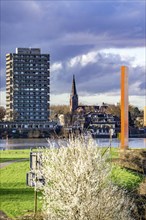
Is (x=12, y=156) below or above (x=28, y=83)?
below

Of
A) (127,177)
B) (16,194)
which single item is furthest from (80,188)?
(127,177)

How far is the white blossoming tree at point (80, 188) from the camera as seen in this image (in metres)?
16.6

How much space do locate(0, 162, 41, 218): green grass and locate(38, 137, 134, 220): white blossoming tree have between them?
4350 mm

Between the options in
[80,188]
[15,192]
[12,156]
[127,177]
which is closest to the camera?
[80,188]

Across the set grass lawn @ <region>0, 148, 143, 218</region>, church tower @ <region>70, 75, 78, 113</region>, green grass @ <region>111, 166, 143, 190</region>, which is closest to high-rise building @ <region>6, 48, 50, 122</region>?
church tower @ <region>70, 75, 78, 113</region>

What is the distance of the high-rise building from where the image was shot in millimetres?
161000

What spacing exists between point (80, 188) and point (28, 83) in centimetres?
15073

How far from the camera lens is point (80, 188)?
1673cm

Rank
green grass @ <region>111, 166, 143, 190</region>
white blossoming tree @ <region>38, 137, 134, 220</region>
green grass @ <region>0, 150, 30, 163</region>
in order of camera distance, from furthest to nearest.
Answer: green grass @ <region>0, 150, 30, 163</region> → green grass @ <region>111, 166, 143, 190</region> → white blossoming tree @ <region>38, 137, 134, 220</region>

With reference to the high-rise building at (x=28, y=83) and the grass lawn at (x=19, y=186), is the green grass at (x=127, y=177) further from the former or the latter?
the high-rise building at (x=28, y=83)

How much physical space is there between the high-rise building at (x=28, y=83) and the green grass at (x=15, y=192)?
127 m

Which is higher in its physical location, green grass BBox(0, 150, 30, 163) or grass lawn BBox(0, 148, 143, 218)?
green grass BBox(0, 150, 30, 163)

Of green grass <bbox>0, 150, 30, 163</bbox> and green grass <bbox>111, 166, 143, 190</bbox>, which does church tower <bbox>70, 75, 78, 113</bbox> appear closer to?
green grass <bbox>0, 150, 30, 163</bbox>

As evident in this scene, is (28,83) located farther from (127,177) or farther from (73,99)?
(127,177)
